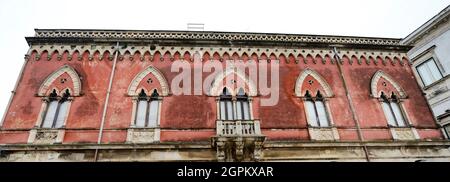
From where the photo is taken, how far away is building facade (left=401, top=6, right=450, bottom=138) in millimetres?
14969

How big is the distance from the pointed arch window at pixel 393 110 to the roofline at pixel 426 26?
6517mm

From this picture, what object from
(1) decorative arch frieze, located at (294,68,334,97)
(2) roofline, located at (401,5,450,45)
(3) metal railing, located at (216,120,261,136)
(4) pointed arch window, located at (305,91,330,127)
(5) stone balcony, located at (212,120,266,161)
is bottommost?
(5) stone balcony, located at (212,120,266,161)

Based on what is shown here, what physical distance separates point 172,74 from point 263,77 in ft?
13.3

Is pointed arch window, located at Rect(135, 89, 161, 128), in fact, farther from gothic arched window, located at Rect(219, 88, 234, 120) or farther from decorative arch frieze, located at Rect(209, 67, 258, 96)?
gothic arched window, located at Rect(219, 88, 234, 120)

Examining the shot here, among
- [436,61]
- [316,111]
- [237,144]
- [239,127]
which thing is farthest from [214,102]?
[436,61]

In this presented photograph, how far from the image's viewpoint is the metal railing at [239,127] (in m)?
10.3

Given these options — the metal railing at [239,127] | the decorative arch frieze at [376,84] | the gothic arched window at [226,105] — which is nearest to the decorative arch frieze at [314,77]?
the decorative arch frieze at [376,84]

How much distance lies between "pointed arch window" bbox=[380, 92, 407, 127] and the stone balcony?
19.9 ft

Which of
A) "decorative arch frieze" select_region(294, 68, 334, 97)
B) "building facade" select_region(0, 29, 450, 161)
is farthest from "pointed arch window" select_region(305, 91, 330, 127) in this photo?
"decorative arch frieze" select_region(294, 68, 334, 97)

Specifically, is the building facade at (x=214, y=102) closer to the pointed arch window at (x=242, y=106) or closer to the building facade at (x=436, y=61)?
the pointed arch window at (x=242, y=106)
